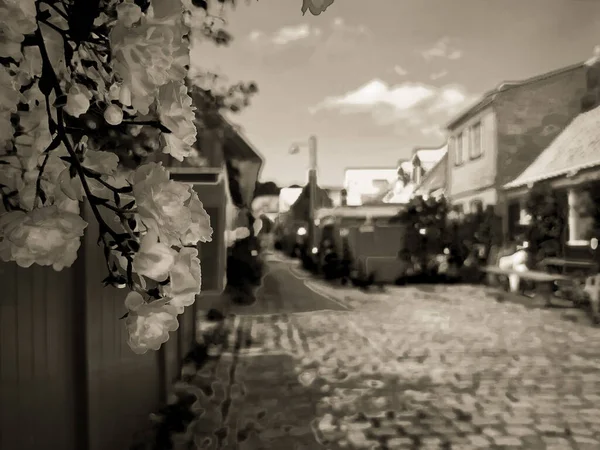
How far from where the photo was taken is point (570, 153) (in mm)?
16875

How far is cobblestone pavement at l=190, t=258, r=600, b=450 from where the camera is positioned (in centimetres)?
509

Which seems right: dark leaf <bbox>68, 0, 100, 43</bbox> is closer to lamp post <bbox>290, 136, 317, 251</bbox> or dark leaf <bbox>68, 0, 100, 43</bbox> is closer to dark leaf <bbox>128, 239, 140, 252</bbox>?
dark leaf <bbox>128, 239, 140, 252</bbox>

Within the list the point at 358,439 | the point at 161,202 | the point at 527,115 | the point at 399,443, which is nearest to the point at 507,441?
the point at 399,443

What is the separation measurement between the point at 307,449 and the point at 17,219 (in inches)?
164

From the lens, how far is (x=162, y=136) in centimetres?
114

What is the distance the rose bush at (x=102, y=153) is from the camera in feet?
3.10

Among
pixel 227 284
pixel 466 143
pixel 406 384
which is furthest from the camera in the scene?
pixel 466 143

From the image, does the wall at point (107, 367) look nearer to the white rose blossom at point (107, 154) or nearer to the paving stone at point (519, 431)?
the white rose blossom at point (107, 154)

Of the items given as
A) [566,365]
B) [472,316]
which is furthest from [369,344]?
[472,316]

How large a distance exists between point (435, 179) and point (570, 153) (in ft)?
41.4

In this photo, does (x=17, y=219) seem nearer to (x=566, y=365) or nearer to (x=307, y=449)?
(x=307, y=449)

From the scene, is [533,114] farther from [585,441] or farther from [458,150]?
[585,441]

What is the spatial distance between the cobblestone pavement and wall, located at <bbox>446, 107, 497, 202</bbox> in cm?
979

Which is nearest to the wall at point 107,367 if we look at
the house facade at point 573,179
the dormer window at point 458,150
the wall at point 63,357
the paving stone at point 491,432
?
the wall at point 63,357
